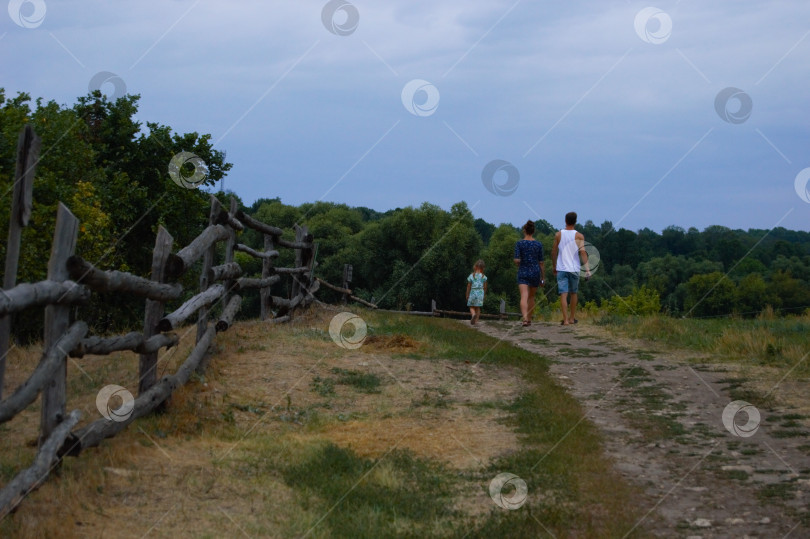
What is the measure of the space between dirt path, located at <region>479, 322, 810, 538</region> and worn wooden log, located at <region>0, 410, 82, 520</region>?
12.5 ft

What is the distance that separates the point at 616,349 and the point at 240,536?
373 inches

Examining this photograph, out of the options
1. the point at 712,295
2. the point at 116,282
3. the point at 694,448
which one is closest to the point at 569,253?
the point at 694,448

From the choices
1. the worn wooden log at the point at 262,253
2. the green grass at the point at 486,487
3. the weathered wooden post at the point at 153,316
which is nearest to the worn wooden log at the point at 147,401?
the weathered wooden post at the point at 153,316

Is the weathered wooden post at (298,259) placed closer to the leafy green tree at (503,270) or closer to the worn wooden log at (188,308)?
the worn wooden log at (188,308)

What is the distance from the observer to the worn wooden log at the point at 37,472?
4836 mm

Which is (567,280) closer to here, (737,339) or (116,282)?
(737,339)

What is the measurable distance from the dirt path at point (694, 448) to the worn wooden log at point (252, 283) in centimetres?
453

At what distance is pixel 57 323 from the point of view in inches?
223

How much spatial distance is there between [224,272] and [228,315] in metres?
0.55

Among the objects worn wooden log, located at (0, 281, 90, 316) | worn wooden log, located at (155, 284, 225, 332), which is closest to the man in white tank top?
worn wooden log, located at (155, 284, 225, 332)

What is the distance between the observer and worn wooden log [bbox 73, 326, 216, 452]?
235 inches

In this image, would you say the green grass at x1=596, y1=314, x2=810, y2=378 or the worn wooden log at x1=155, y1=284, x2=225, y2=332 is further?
the green grass at x1=596, y1=314, x2=810, y2=378

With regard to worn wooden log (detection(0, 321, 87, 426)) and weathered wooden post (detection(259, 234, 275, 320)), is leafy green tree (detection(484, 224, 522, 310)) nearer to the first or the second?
weathered wooden post (detection(259, 234, 275, 320))

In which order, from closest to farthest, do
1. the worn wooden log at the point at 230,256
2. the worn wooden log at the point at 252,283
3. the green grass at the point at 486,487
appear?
the green grass at the point at 486,487, the worn wooden log at the point at 230,256, the worn wooden log at the point at 252,283
